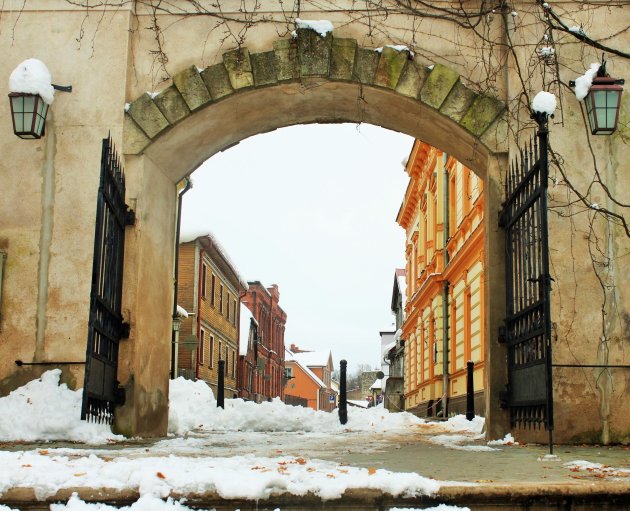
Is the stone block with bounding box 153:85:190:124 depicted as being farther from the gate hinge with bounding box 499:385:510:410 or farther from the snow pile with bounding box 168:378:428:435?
the snow pile with bounding box 168:378:428:435

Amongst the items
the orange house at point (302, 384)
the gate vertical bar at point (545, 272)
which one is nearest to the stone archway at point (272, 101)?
the gate vertical bar at point (545, 272)

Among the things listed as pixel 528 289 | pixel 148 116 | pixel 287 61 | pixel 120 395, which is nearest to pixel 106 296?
pixel 120 395

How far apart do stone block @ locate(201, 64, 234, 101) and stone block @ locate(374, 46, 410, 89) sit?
1640 millimetres

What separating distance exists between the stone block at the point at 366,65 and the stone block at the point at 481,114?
1087mm

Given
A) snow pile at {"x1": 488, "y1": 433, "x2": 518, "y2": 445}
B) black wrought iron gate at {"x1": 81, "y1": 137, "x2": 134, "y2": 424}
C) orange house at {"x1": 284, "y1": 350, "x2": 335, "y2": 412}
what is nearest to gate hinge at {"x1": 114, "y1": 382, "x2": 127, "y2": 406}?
black wrought iron gate at {"x1": 81, "y1": 137, "x2": 134, "y2": 424}

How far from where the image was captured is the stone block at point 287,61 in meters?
8.90

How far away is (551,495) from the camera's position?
13.1ft

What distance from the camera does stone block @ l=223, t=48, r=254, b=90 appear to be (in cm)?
888

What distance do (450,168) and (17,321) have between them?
1758cm

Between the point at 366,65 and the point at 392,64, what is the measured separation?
28 centimetres

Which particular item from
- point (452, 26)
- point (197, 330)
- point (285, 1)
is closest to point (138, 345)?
point (285, 1)

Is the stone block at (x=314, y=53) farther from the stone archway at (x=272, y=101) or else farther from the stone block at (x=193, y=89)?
the stone block at (x=193, y=89)

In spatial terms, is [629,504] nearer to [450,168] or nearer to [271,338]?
[450,168]

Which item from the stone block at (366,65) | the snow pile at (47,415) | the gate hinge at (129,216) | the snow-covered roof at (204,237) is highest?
the snow-covered roof at (204,237)
